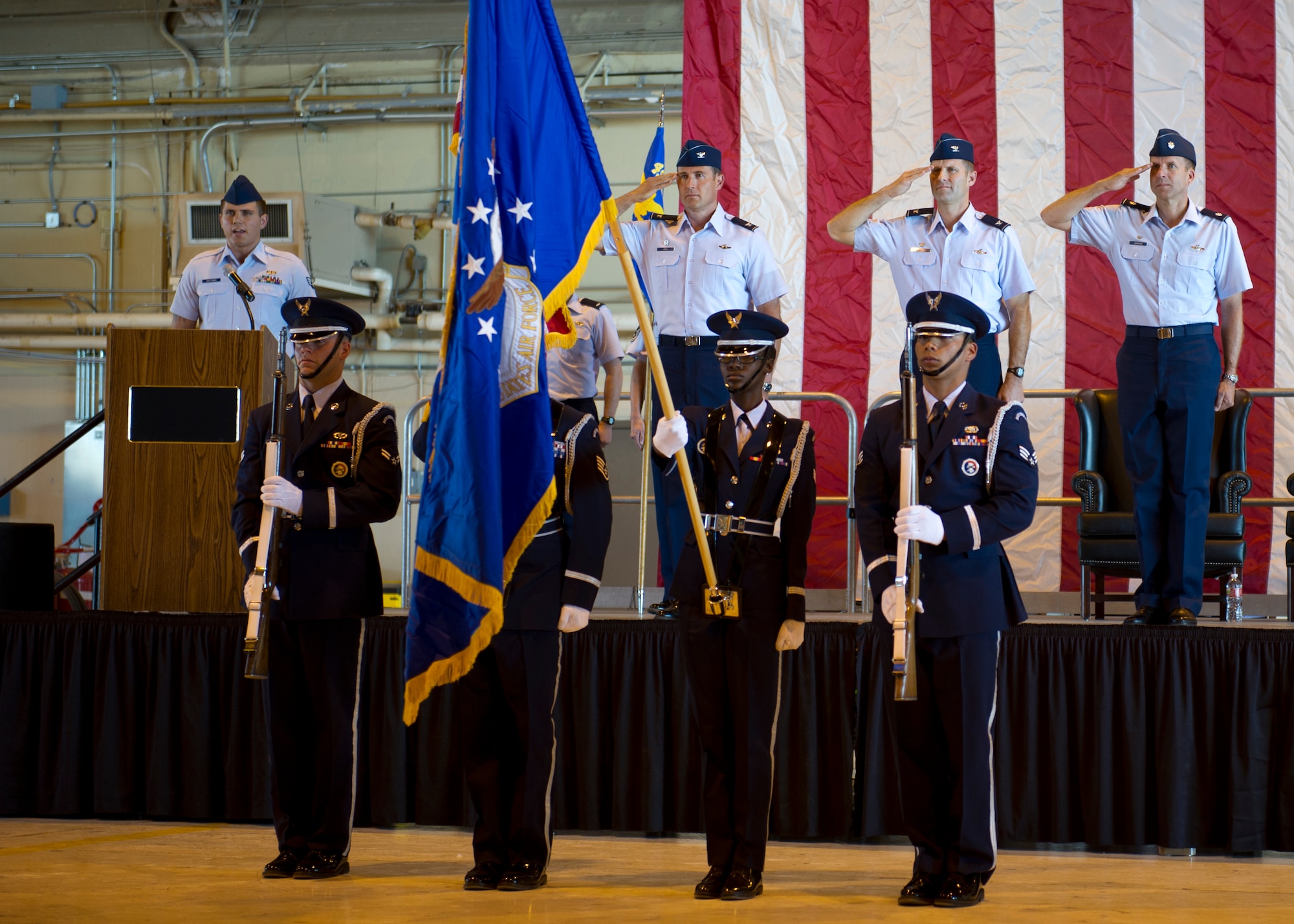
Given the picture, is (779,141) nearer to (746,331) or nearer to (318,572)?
(746,331)

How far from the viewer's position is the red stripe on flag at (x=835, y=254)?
666 centimetres

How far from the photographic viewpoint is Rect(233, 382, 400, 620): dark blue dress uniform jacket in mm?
3719

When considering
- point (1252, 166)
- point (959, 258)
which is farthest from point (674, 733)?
point (1252, 166)

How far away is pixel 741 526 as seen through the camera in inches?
142

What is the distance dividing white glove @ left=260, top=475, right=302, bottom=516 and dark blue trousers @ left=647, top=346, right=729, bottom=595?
1.58 metres

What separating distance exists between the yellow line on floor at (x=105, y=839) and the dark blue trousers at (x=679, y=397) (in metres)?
2.00

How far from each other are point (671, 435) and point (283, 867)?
1712 millimetres

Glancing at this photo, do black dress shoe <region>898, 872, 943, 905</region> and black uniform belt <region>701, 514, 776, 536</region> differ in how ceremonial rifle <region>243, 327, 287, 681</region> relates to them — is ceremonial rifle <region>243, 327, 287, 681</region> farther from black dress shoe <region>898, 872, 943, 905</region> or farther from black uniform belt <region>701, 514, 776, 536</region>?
black dress shoe <region>898, 872, 943, 905</region>

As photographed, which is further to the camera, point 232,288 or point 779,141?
point 779,141

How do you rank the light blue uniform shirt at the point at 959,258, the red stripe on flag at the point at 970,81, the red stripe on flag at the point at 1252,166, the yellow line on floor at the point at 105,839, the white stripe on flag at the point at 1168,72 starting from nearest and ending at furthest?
the yellow line on floor at the point at 105,839 < the light blue uniform shirt at the point at 959,258 < the red stripe on flag at the point at 1252,166 < the white stripe on flag at the point at 1168,72 < the red stripe on flag at the point at 970,81

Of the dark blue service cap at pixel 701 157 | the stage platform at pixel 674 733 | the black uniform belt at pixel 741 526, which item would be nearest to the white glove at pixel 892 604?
the black uniform belt at pixel 741 526

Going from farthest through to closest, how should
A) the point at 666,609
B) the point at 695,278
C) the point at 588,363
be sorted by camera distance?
the point at 588,363 → the point at 695,278 → the point at 666,609

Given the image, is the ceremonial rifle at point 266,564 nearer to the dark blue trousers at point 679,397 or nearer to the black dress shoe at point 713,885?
the black dress shoe at point 713,885

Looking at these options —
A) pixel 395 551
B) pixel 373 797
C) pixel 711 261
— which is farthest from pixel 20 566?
pixel 395 551
